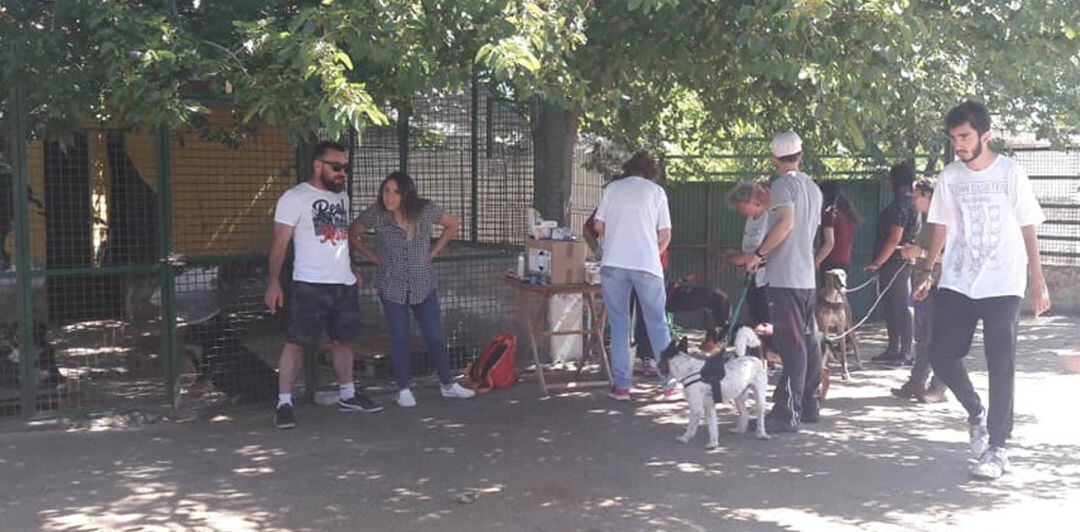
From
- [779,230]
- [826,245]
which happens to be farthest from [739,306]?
[826,245]

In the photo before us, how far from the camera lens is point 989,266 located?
5.39 m

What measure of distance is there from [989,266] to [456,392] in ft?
12.0

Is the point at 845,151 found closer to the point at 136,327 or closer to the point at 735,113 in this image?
the point at 735,113

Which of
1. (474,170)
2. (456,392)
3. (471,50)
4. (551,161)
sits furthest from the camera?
(551,161)

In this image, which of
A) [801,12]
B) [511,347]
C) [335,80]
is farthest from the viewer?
[511,347]

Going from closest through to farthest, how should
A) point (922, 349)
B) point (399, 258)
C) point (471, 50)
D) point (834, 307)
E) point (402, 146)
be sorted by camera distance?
point (471, 50) < point (399, 258) < point (922, 349) < point (402, 146) < point (834, 307)

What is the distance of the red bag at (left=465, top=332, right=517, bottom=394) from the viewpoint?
24.9ft

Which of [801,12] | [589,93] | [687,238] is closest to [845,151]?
[687,238]

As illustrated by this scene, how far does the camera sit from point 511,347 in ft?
25.2

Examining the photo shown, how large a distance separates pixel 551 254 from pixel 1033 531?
3.77 metres

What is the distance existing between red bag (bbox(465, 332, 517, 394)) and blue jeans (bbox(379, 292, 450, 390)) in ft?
1.06

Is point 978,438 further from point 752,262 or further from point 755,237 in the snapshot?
point 755,237

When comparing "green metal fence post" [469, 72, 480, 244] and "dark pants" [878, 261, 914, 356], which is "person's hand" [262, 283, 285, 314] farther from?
"dark pants" [878, 261, 914, 356]

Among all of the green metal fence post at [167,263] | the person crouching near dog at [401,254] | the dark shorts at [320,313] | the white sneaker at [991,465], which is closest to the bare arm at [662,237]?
the person crouching near dog at [401,254]
